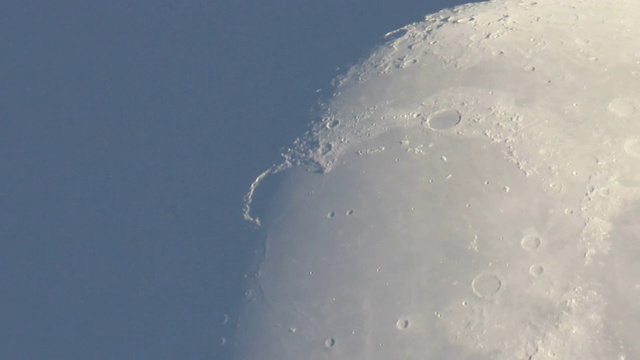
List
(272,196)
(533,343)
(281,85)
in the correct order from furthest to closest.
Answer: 1. (281,85)
2. (272,196)
3. (533,343)

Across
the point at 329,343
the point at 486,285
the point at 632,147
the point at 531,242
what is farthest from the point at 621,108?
the point at 329,343

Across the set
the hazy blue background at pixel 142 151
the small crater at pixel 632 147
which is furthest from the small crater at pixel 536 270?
the hazy blue background at pixel 142 151

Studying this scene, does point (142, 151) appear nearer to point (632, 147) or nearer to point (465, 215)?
point (465, 215)

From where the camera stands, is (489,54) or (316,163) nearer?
(316,163)

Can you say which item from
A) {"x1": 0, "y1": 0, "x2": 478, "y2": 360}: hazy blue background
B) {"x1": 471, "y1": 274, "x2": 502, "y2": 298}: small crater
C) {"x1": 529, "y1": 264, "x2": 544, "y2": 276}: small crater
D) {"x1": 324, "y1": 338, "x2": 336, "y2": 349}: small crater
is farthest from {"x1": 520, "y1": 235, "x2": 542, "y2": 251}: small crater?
{"x1": 0, "y1": 0, "x2": 478, "y2": 360}: hazy blue background

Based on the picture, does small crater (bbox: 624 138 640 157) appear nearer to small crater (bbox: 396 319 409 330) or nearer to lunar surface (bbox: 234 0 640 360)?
lunar surface (bbox: 234 0 640 360)

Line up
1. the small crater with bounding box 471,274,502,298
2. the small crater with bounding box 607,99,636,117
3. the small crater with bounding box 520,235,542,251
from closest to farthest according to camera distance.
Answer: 1. the small crater with bounding box 471,274,502,298
2. the small crater with bounding box 520,235,542,251
3. the small crater with bounding box 607,99,636,117

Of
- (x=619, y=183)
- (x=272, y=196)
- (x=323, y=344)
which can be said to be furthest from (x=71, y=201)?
(x=619, y=183)

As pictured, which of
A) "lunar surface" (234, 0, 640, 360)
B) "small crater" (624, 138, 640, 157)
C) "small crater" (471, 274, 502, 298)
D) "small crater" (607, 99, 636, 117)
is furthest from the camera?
"small crater" (607, 99, 636, 117)

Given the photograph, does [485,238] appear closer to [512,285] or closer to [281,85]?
[512,285]
